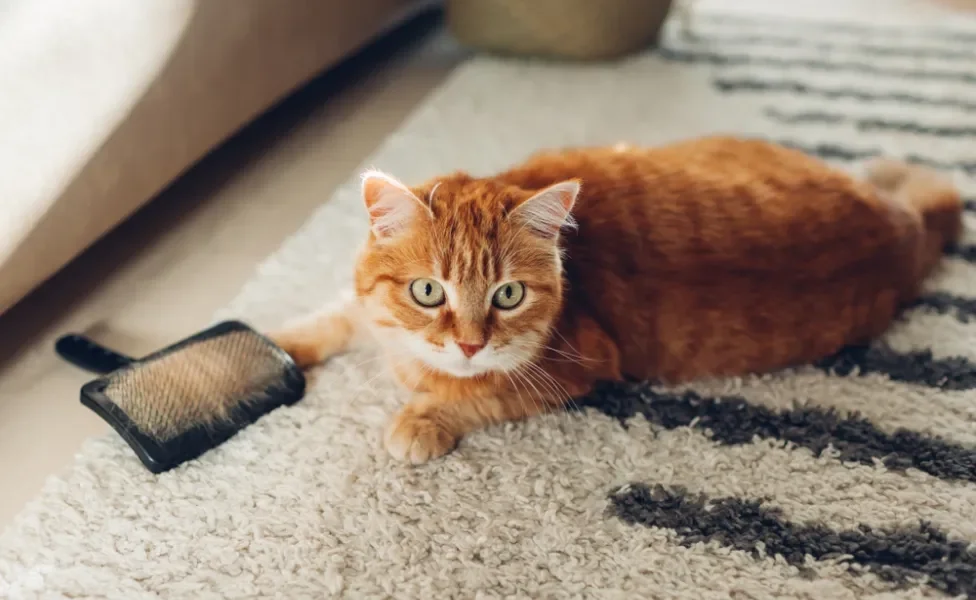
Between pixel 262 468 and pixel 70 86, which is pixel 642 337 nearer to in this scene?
pixel 262 468

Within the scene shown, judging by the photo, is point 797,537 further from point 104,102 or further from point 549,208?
point 104,102

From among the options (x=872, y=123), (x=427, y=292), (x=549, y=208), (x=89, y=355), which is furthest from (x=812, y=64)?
(x=89, y=355)

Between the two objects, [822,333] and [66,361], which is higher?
[822,333]

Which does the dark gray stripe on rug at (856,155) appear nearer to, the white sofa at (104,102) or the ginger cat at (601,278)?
the ginger cat at (601,278)

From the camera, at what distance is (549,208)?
92 centimetres

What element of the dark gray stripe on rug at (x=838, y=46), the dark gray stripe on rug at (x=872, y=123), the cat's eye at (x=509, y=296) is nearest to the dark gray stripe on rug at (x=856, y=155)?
the dark gray stripe on rug at (x=872, y=123)

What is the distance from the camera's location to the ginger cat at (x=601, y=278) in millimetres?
936

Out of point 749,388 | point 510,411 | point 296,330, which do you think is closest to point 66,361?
point 296,330

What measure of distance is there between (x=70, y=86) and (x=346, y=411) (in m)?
0.63

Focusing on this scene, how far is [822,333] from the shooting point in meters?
1.12

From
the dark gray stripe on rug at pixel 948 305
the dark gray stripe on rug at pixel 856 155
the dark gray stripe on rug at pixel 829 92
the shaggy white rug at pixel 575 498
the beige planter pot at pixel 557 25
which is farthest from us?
the beige planter pot at pixel 557 25

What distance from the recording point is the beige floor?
1.10m

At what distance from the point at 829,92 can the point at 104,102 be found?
1807 mm

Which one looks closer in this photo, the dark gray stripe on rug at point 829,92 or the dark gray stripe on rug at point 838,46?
the dark gray stripe on rug at point 829,92
